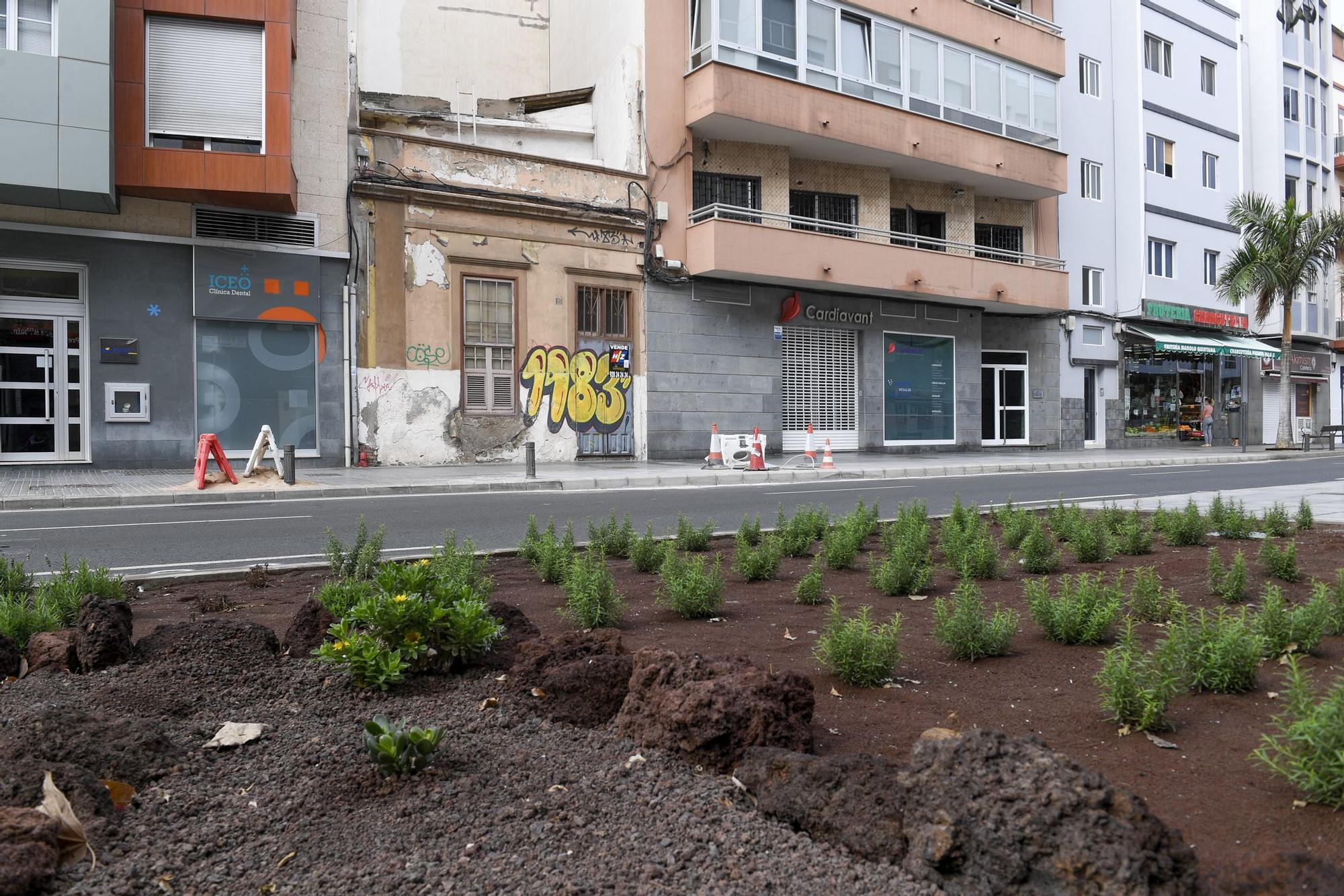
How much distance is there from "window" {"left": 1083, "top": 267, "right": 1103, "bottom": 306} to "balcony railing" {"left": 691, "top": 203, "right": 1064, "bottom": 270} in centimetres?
147

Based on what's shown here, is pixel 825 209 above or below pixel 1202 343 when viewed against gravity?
above

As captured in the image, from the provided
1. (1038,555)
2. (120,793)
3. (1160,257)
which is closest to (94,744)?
(120,793)

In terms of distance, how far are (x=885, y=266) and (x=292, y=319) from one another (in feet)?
47.4

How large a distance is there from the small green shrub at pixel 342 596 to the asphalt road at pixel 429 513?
2.97 metres

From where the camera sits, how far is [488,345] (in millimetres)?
20203

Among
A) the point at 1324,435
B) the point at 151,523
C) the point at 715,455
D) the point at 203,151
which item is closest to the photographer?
the point at 151,523

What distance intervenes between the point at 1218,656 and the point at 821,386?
22334 mm

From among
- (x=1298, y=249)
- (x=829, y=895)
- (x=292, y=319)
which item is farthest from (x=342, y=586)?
(x=1298, y=249)

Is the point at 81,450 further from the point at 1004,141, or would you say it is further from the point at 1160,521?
the point at 1004,141

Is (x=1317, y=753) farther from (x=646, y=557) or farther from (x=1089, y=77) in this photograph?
(x=1089, y=77)

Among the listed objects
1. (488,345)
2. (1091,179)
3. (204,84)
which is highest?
(1091,179)

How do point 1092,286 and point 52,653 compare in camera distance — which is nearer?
point 52,653

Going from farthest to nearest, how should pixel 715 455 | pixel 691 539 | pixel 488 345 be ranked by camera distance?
pixel 488 345, pixel 715 455, pixel 691 539

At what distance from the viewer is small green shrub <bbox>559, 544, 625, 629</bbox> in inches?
174
